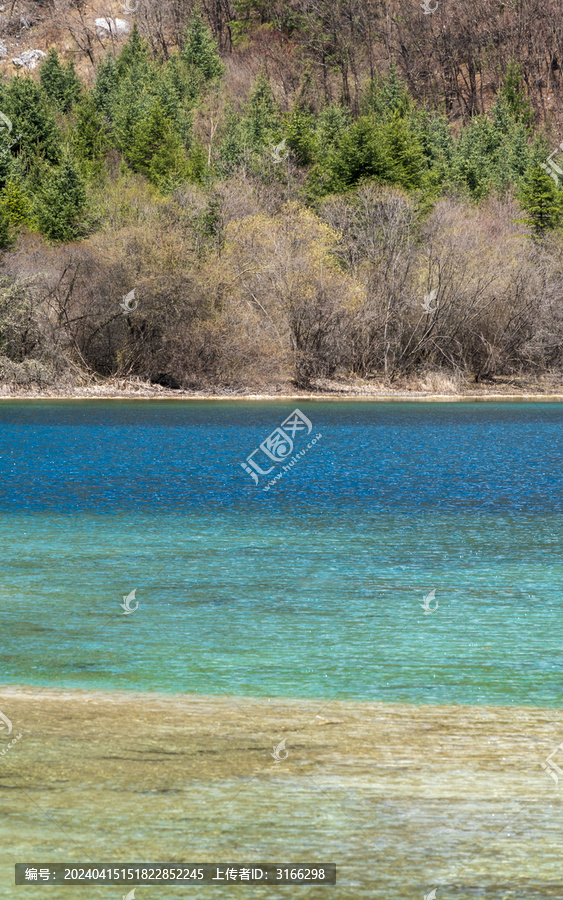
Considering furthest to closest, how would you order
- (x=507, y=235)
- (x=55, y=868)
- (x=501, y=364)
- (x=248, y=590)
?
(x=507, y=235)
(x=501, y=364)
(x=248, y=590)
(x=55, y=868)

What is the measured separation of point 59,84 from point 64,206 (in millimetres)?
30919

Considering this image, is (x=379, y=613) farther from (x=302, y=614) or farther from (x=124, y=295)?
(x=124, y=295)

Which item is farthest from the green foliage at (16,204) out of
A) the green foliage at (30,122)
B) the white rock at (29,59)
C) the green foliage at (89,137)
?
the white rock at (29,59)

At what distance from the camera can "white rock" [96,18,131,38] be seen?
11788cm

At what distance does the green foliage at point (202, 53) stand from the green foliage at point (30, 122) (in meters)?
21.1

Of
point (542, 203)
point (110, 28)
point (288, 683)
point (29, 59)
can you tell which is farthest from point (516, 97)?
point (288, 683)

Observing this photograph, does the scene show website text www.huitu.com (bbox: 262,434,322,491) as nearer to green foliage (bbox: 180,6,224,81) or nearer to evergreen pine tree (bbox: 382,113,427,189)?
evergreen pine tree (bbox: 382,113,427,189)

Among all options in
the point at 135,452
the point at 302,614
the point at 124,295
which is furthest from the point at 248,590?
the point at 124,295

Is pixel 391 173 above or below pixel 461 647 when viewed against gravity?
above

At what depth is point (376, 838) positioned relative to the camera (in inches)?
217

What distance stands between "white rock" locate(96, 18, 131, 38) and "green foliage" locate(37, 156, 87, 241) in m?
64.7

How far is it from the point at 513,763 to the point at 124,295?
5070 cm

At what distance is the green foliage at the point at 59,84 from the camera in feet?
279

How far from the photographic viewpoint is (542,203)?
66.4 meters
